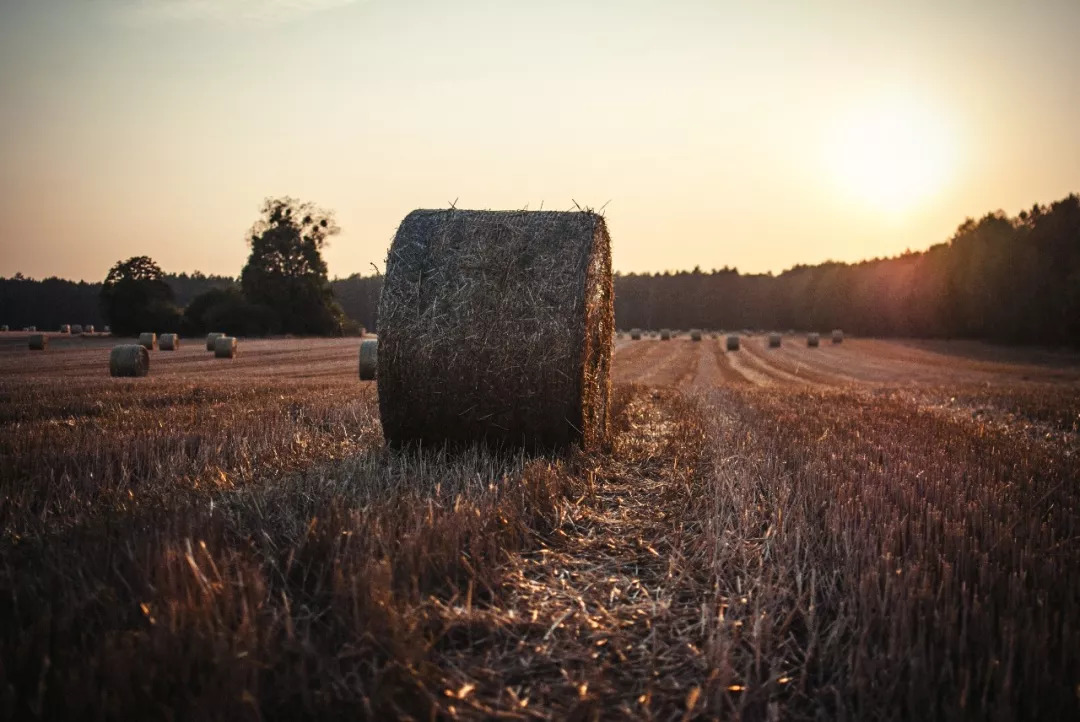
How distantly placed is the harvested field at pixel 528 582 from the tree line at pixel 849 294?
805 cm

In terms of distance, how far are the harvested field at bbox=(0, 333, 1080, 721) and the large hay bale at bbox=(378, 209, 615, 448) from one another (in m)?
0.32

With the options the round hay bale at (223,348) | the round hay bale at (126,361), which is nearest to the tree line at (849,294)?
the round hay bale at (126,361)

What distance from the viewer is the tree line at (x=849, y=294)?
34656mm

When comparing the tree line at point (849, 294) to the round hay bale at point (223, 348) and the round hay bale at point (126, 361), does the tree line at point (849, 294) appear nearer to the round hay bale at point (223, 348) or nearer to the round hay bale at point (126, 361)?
the round hay bale at point (126, 361)

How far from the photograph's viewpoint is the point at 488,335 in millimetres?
5672

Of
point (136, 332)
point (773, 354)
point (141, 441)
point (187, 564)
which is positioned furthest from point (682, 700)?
point (136, 332)

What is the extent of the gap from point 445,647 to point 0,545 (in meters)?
2.34

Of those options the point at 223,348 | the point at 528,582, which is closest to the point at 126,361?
the point at 223,348

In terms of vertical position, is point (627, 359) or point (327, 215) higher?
point (327, 215)

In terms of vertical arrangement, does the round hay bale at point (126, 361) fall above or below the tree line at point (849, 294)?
below

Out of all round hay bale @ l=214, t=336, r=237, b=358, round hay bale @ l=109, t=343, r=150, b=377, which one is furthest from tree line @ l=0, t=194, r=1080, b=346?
round hay bale @ l=214, t=336, r=237, b=358

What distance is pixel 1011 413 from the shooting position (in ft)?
32.4

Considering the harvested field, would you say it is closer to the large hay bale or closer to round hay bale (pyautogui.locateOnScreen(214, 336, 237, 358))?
the large hay bale

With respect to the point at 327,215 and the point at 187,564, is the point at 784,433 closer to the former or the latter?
the point at 187,564
